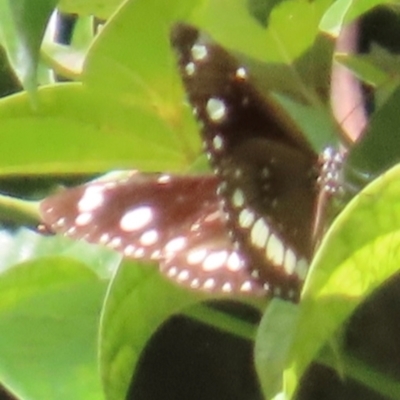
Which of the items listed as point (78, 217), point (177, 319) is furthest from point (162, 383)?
point (78, 217)

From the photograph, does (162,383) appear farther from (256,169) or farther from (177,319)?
(256,169)

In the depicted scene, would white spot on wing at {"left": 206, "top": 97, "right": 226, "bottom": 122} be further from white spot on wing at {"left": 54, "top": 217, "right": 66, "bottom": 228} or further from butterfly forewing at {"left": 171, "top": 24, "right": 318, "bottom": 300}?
white spot on wing at {"left": 54, "top": 217, "right": 66, "bottom": 228}

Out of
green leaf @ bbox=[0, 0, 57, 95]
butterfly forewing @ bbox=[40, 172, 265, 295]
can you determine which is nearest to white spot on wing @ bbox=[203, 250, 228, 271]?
butterfly forewing @ bbox=[40, 172, 265, 295]

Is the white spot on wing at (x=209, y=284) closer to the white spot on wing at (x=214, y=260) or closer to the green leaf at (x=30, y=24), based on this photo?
the white spot on wing at (x=214, y=260)

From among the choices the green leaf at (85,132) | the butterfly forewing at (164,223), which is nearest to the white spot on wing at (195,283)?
the butterfly forewing at (164,223)

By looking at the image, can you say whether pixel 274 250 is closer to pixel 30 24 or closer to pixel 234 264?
pixel 234 264
